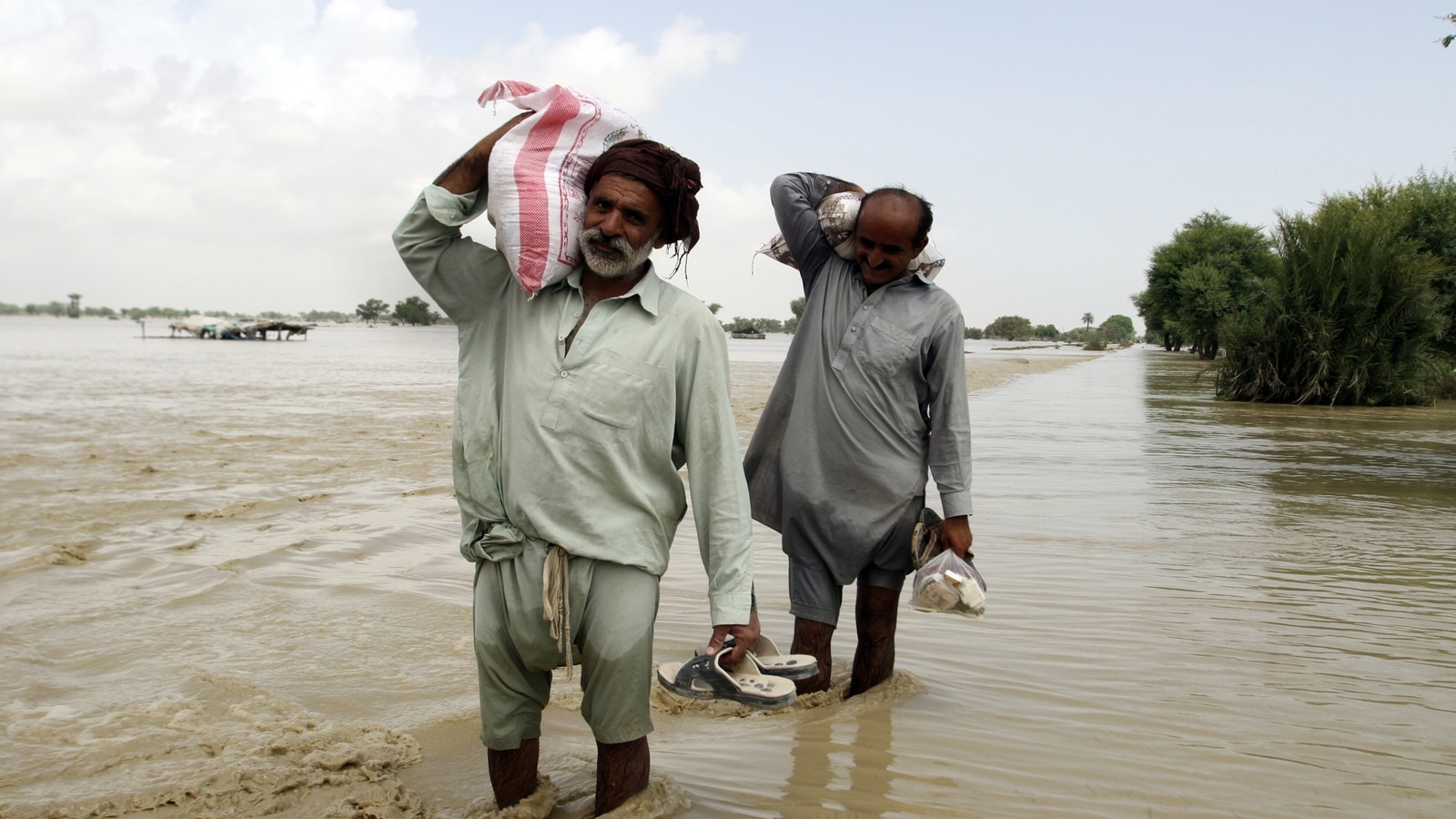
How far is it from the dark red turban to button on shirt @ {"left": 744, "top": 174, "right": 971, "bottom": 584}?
3.09ft

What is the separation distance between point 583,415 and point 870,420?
1224mm

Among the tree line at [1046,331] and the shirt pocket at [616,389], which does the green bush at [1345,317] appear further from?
the tree line at [1046,331]

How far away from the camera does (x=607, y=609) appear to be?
7.23 ft

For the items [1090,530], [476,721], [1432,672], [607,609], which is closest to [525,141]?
[607,609]

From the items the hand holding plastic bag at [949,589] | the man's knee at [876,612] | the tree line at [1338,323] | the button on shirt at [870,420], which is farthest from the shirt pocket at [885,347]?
the tree line at [1338,323]

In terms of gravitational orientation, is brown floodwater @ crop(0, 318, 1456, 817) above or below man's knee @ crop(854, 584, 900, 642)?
below

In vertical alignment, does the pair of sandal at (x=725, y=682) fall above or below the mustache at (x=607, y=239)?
below

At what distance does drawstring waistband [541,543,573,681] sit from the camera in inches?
85.0

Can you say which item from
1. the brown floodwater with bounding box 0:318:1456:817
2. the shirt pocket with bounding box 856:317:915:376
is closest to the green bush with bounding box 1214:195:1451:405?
the brown floodwater with bounding box 0:318:1456:817

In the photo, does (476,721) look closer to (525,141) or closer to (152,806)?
(152,806)

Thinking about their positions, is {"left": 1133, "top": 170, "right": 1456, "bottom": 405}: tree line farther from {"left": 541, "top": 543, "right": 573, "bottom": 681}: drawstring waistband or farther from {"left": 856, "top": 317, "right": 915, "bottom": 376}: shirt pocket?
{"left": 541, "top": 543, "right": 573, "bottom": 681}: drawstring waistband

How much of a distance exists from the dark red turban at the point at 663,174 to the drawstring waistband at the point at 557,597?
81cm

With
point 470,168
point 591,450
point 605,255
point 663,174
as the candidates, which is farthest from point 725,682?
point 470,168

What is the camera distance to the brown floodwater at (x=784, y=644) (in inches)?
109
